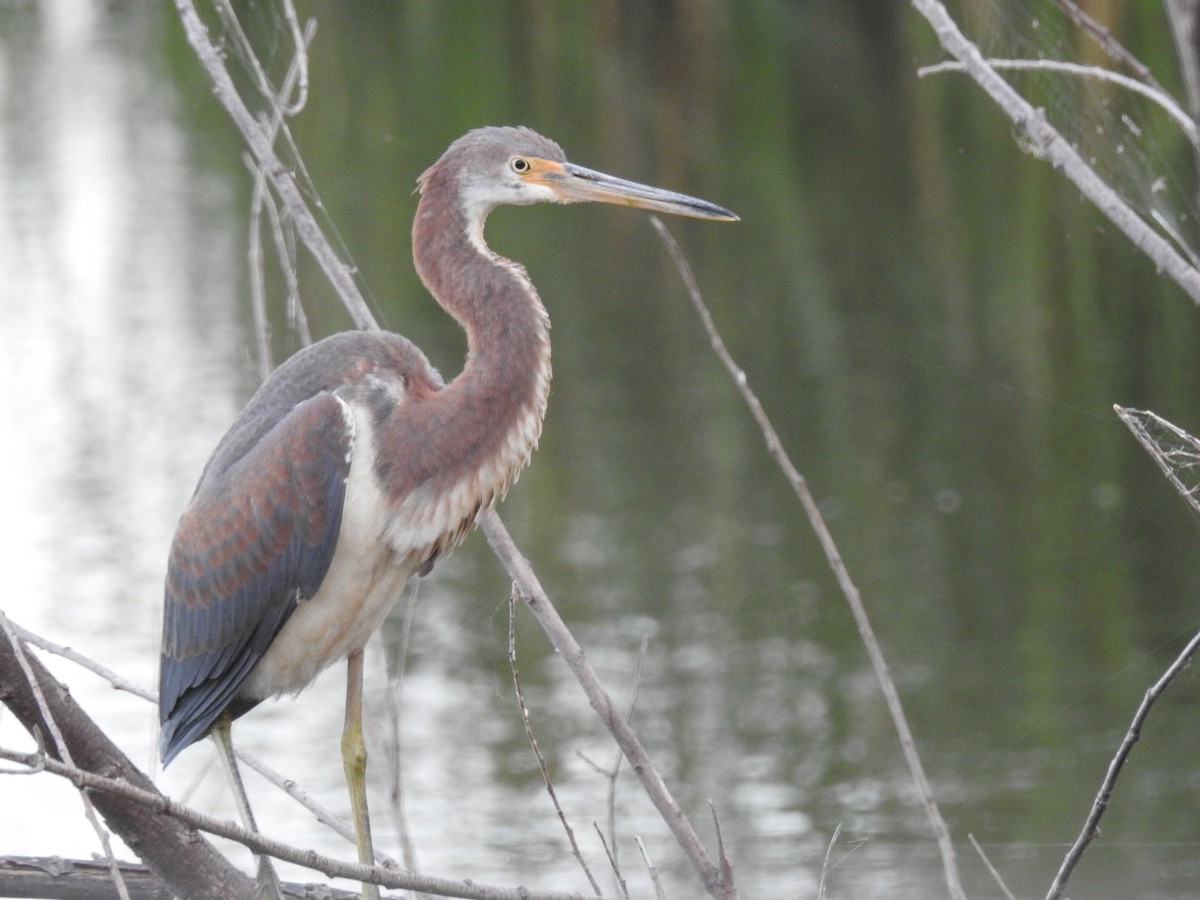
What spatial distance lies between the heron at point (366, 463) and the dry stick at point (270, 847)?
1.00 m

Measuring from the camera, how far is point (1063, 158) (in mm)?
2053

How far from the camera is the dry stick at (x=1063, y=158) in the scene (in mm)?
1953

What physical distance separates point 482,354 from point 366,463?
279mm

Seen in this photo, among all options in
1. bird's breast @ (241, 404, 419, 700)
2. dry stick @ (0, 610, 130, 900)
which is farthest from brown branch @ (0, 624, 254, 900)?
bird's breast @ (241, 404, 419, 700)

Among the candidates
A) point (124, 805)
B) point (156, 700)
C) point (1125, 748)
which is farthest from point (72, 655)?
point (1125, 748)

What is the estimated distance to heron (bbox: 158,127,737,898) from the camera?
3.02 metres

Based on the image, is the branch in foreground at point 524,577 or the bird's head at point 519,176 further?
the bird's head at point 519,176

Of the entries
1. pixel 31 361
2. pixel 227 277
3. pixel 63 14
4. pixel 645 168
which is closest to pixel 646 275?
pixel 645 168

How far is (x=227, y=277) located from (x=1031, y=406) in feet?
22.4

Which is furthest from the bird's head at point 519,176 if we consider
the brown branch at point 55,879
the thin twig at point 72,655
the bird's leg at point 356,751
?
the brown branch at point 55,879

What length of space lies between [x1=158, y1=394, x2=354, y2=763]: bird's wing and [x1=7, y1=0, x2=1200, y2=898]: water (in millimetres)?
282

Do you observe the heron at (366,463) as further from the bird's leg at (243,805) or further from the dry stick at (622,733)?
the dry stick at (622,733)

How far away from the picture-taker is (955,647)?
8.47 metres

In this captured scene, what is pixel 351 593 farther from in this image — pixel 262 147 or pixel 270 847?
pixel 270 847
